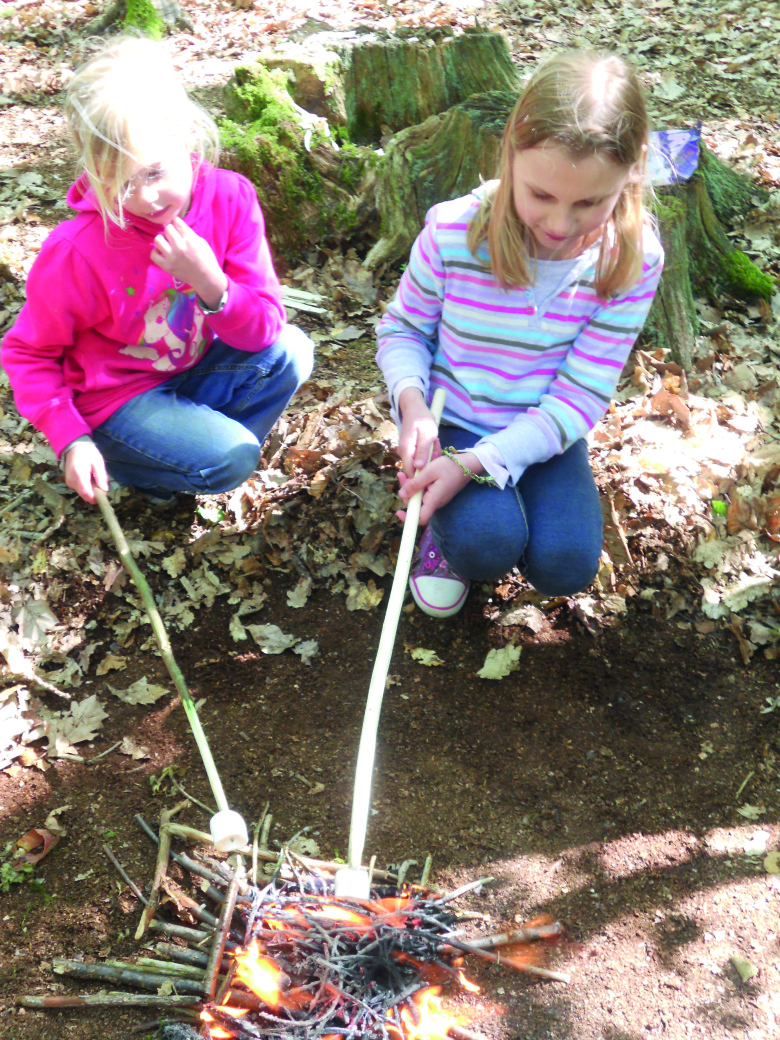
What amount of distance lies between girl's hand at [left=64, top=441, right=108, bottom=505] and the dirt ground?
0.55 m

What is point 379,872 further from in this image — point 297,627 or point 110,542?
point 110,542

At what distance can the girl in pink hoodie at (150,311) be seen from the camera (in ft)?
7.52

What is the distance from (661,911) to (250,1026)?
1.12 m

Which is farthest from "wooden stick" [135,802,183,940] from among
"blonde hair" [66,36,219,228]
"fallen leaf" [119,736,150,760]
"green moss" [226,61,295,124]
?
"green moss" [226,61,295,124]

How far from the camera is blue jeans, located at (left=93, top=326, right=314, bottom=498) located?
2850 millimetres

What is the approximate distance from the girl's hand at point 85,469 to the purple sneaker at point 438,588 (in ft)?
3.66

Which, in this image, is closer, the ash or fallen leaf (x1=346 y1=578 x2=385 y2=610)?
the ash

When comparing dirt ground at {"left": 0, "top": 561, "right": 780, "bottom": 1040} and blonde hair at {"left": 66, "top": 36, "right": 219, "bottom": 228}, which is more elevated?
A: blonde hair at {"left": 66, "top": 36, "right": 219, "bottom": 228}

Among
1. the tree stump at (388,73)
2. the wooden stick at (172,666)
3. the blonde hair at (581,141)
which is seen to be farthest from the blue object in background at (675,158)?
the wooden stick at (172,666)

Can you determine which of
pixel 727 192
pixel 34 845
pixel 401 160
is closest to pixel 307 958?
pixel 34 845

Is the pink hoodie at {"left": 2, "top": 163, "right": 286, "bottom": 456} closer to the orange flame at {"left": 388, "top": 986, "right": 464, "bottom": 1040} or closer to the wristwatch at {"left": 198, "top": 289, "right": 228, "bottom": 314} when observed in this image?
the wristwatch at {"left": 198, "top": 289, "right": 228, "bottom": 314}

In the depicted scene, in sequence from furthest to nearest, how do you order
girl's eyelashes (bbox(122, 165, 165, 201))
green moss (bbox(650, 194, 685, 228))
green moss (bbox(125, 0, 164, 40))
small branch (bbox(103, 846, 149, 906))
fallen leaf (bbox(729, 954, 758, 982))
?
1. green moss (bbox(125, 0, 164, 40))
2. green moss (bbox(650, 194, 685, 228))
3. girl's eyelashes (bbox(122, 165, 165, 201))
4. small branch (bbox(103, 846, 149, 906))
5. fallen leaf (bbox(729, 954, 758, 982))

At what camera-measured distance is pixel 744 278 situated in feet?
13.5

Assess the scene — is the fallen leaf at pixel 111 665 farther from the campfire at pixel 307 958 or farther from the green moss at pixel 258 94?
the green moss at pixel 258 94
